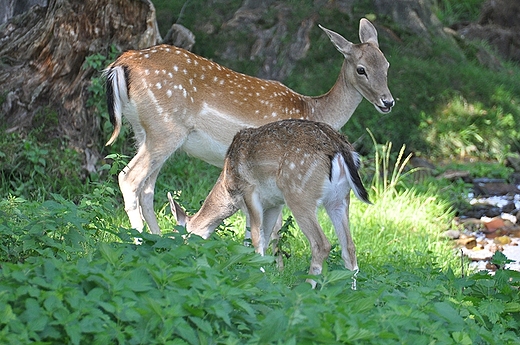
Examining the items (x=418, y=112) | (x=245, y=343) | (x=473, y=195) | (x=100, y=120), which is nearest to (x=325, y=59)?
(x=418, y=112)

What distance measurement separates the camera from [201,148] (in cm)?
704

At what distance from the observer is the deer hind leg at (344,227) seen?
569 cm

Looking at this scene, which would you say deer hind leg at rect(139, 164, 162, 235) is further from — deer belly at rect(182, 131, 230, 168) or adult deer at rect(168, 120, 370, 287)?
adult deer at rect(168, 120, 370, 287)

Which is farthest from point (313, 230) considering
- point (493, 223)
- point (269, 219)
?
point (493, 223)

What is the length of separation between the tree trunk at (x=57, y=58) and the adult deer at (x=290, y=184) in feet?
8.86

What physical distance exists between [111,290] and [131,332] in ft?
0.80

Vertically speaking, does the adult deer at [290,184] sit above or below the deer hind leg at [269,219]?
above

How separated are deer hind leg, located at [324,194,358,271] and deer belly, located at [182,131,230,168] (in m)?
1.53

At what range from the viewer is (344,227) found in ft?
18.9

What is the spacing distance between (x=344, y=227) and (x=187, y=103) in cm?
180

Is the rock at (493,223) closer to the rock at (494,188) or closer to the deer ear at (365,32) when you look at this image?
the rock at (494,188)

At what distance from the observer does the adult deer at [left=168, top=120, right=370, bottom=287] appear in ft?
17.8

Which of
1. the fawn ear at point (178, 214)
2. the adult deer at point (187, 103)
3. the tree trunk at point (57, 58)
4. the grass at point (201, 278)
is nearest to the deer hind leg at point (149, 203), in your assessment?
the adult deer at point (187, 103)

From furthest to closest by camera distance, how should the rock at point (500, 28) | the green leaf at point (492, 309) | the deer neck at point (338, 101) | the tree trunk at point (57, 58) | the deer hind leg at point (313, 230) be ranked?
the rock at point (500, 28) < the tree trunk at point (57, 58) < the deer neck at point (338, 101) < the deer hind leg at point (313, 230) < the green leaf at point (492, 309)
